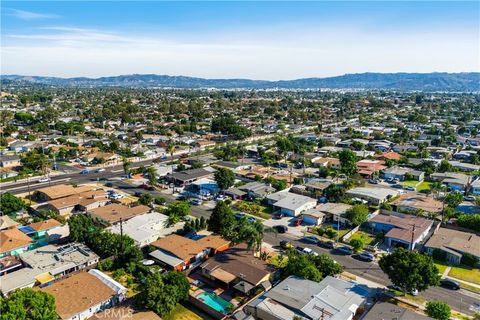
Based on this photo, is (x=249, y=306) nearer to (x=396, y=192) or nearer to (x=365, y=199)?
(x=365, y=199)

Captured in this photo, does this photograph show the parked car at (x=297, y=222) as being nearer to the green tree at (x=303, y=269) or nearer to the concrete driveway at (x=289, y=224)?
the concrete driveway at (x=289, y=224)

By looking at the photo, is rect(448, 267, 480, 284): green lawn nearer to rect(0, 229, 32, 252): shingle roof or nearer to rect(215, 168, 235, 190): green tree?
rect(215, 168, 235, 190): green tree

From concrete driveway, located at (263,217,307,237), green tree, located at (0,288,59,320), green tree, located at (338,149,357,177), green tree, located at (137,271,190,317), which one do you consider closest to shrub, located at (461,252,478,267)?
concrete driveway, located at (263,217,307,237)

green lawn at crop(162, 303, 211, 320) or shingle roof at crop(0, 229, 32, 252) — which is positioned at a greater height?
shingle roof at crop(0, 229, 32, 252)

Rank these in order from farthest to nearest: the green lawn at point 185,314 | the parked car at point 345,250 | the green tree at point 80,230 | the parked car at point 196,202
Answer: the parked car at point 196,202 < the parked car at point 345,250 < the green tree at point 80,230 < the green lawn at point 185,314

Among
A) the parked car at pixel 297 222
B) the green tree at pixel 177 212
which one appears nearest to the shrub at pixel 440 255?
the parked car at pixel 297 222

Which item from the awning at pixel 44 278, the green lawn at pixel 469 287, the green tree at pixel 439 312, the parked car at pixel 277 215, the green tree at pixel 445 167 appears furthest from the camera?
the green tree at pixel 445 167
